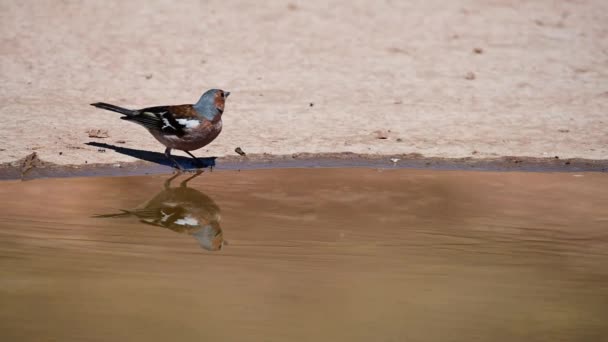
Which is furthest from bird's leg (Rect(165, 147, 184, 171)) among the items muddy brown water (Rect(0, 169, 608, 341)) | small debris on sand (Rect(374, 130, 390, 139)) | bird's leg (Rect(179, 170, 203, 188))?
small debris on sand (Rect(374, 130, 390, 139))

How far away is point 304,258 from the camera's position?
6.99 metres

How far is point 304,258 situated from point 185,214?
1672mm

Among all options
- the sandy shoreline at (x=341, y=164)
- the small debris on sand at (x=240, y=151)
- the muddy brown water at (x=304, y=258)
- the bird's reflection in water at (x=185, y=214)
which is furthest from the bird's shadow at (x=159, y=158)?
the bird's reflection in water at (x=185, y=214)

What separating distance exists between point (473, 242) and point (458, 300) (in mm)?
1273

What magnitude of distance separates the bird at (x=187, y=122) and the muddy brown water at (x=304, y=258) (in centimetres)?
38

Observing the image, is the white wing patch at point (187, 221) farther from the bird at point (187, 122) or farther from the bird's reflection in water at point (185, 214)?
the bird at point (187, 122)

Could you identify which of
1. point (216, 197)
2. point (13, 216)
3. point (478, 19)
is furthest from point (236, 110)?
point (478, 19)

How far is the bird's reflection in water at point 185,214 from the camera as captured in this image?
762cm

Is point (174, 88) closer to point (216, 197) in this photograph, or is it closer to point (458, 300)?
point (216, 197)

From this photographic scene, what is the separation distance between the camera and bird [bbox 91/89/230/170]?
9.50m

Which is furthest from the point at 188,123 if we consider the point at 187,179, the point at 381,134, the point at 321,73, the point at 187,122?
the point at 321,73

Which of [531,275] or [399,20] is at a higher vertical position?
[399,20]

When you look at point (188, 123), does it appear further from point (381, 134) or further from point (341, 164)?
point (381, 134)

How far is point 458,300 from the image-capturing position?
20.6 ft
